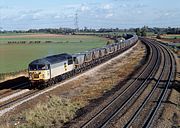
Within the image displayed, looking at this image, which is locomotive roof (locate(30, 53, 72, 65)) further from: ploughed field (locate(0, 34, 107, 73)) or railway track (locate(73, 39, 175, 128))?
ploughed field (locate(0, 34, 107, 73))

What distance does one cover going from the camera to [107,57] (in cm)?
6919

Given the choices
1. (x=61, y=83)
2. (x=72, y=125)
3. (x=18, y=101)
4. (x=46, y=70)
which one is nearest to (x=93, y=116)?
(x=72, y=125)

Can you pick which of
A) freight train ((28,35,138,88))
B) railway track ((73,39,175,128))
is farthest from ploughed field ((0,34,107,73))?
railway track ((73,39,175,128))

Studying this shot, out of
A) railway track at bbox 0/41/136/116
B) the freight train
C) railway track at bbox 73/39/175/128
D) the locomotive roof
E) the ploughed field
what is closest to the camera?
railway track at bbox 73/39/175/128

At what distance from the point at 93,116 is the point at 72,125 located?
2661 millimetres

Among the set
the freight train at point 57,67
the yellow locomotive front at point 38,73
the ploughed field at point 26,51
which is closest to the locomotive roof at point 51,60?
the freight train at point 57,67

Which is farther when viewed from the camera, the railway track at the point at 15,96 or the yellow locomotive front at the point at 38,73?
the yellow locomotive front at the point at 38,73

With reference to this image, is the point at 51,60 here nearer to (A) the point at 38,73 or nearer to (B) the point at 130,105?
(A) the point at 38,73

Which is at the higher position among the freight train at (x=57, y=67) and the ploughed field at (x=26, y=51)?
the freight train at (x=57, y=67)

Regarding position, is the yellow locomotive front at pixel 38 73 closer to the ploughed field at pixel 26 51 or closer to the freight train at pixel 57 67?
the freight train at pixel 57 67

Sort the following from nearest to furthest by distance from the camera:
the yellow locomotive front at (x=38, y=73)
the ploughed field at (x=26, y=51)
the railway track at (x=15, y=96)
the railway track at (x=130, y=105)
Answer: the railway track at (x=130, y=105) < the railway track at (x=15, y=96) < the yellow locomotive front at (x=38, y=73) < the ploughed field at (x=26, y=51)

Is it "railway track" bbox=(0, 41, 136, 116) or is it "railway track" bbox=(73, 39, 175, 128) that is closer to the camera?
A: "railway track" bbox=(73, 39, 175, 128)

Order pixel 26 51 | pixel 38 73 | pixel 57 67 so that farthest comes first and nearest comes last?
pixel 26 51 < pixel 57 67 < pixel 38 73

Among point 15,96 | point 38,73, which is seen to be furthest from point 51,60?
point 15,96
